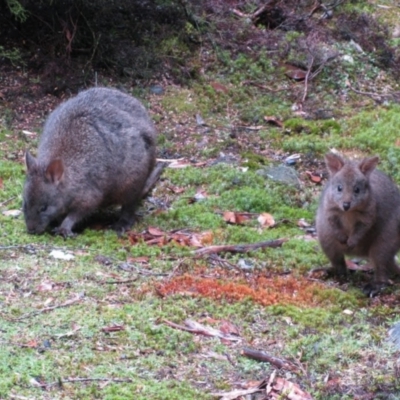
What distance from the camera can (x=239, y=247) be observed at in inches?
312

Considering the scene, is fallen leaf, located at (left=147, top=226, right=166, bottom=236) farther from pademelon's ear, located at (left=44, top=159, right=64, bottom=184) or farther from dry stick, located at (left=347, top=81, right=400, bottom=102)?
dry stick, located at (left=347, top=81, right=400, bottom=102)

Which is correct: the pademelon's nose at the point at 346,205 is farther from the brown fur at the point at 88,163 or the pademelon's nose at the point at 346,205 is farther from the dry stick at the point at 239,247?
the brown fur at the point at 88,163

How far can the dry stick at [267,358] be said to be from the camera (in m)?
5.40

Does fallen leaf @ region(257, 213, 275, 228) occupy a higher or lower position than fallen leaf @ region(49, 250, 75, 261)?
higher

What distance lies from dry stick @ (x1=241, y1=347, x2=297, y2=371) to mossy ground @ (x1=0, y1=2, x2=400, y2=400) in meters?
0.05

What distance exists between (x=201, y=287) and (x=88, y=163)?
92.6 inches

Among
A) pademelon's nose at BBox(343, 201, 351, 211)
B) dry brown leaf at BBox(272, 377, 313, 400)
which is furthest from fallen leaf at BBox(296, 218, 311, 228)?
dry brown leaf at BBox(272, 377, 313, 400)

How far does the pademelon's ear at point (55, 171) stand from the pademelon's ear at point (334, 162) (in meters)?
2.53

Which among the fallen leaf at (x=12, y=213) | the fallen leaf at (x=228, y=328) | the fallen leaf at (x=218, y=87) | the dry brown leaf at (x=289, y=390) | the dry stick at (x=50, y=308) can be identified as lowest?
the fallen leaf at (x=12, y=213)

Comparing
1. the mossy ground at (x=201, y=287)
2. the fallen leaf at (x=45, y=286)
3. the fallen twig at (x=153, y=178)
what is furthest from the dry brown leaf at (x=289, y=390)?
the fallen twig at (x=153, y=178)

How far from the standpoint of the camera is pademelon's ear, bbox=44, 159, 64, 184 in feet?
26.9

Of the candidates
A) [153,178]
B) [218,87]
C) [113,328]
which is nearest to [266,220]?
[153,178]

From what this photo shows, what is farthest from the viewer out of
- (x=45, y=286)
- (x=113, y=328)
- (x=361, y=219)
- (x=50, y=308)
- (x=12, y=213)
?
(x=12, y=213)

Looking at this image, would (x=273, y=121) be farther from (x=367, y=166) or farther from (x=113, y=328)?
(x=113, y=328)
